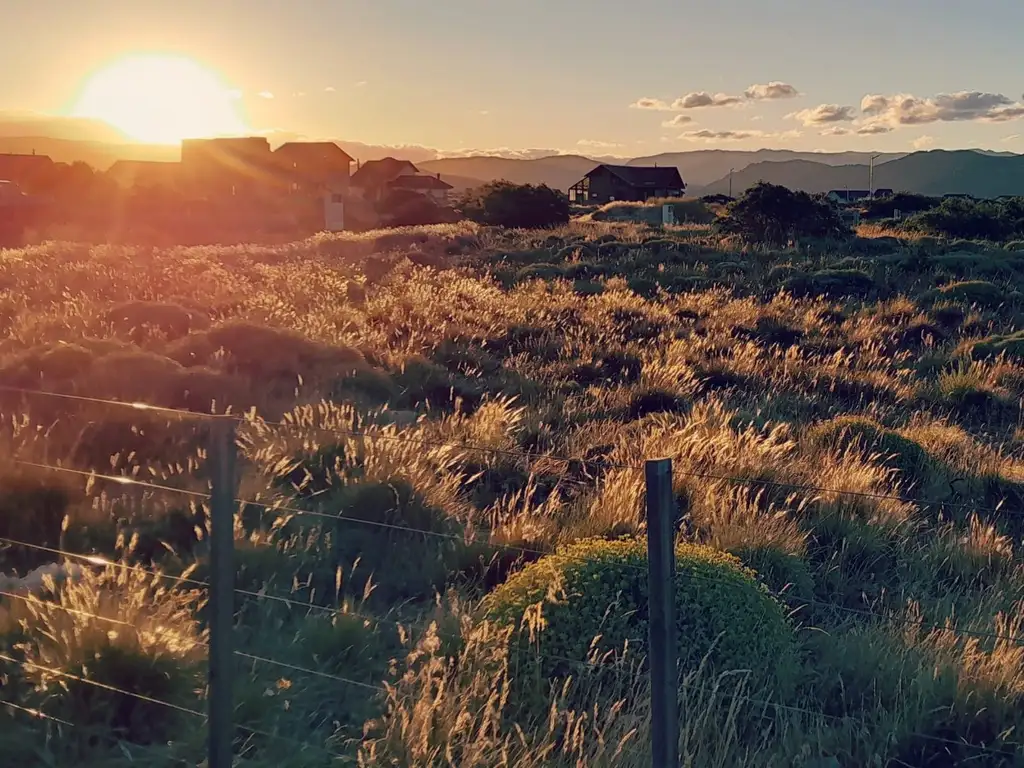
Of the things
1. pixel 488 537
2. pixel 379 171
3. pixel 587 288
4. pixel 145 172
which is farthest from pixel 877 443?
pixel 379 171

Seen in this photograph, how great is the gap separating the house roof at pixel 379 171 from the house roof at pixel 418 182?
94.9 inches

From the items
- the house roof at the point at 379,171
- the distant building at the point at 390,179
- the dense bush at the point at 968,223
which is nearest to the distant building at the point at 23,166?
the distant building at the point at 390,179

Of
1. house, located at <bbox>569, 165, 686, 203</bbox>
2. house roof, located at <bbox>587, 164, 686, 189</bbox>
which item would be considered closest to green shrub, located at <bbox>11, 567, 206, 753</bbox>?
house, located at <bbox>569, 165, 686, 203</bbox>

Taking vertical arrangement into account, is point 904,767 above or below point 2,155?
below

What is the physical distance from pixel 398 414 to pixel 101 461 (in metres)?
2.92

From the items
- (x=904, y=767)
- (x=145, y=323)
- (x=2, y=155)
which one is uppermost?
(x=2, y=155)

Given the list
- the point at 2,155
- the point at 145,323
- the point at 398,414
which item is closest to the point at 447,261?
the point at 145,323

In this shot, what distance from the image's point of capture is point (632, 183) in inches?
3418

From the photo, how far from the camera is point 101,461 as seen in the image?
662cm

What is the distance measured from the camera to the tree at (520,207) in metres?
45.7

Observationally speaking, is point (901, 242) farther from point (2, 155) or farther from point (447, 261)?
point (2, 155)

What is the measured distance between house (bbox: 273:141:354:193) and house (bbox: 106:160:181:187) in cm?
812

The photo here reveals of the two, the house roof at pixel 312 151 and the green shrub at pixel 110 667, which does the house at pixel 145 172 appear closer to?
the house roof at pixel 312 151

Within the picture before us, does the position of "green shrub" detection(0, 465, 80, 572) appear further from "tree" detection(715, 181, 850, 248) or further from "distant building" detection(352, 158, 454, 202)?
"distant building" detection(352, 158, 454, 202)
